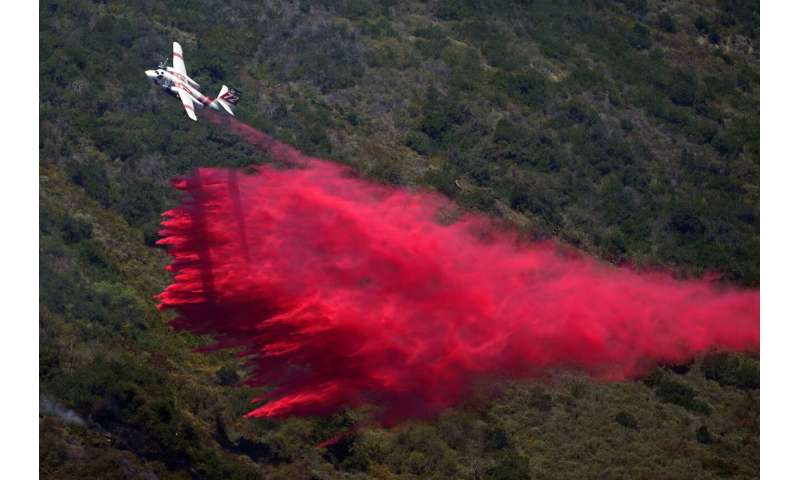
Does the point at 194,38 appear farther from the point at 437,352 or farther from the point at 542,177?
the point at 437,352

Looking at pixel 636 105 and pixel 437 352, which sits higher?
pixel 636 105

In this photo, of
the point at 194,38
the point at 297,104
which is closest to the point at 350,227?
the point at 297,104

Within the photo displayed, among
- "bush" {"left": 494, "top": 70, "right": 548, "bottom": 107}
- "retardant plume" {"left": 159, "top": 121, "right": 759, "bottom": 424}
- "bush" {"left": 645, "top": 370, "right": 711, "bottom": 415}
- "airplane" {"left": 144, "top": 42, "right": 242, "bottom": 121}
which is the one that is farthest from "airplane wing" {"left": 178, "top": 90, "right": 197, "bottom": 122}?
"bush" {"left": 494, "top": 70, "right": 548, "bottom": 107}

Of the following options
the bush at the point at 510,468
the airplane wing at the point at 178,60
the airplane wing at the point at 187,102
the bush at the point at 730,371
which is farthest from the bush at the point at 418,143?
the bush at the point at 510,468

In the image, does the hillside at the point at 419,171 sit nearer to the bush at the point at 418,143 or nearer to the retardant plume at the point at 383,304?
the bush at the point at 418,143

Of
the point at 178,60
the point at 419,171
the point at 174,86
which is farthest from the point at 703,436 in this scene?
the point at 178,60

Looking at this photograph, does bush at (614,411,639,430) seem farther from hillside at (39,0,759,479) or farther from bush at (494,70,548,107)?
bush at (494,70,548,107)
